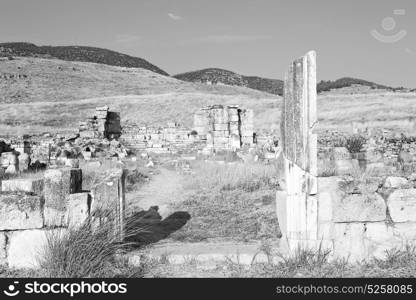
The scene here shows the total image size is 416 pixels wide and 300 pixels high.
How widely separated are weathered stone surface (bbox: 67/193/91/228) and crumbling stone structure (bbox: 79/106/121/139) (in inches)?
794

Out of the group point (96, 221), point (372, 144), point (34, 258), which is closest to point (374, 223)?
point (96, 221)

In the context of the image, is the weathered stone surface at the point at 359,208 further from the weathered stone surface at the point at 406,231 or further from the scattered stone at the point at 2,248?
the scattered stone at the point at 2,248

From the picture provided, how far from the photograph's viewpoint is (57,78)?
74812 millimetres

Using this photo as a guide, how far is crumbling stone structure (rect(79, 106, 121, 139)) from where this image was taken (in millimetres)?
26000

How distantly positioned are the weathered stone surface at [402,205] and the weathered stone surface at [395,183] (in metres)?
0.20

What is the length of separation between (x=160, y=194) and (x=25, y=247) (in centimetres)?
645

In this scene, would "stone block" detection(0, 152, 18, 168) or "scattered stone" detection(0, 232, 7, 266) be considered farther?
"stone block" detection(0, 152, 18, 168)

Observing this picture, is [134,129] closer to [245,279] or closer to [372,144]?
[372,144]

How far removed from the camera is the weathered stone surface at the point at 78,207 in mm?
5949

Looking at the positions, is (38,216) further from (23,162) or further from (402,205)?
(23,162)

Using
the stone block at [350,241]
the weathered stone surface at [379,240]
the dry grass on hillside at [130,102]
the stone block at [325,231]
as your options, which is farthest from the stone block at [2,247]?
the dry grass on hillside at [130,102]

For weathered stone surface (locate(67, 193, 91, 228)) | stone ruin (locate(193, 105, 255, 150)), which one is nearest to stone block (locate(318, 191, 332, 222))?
weathered stone surface (locate(67, 193, 91, 228))

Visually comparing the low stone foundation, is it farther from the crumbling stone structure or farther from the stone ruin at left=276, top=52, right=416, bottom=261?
the crumbling stone structure

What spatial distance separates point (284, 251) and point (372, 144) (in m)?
11.2
